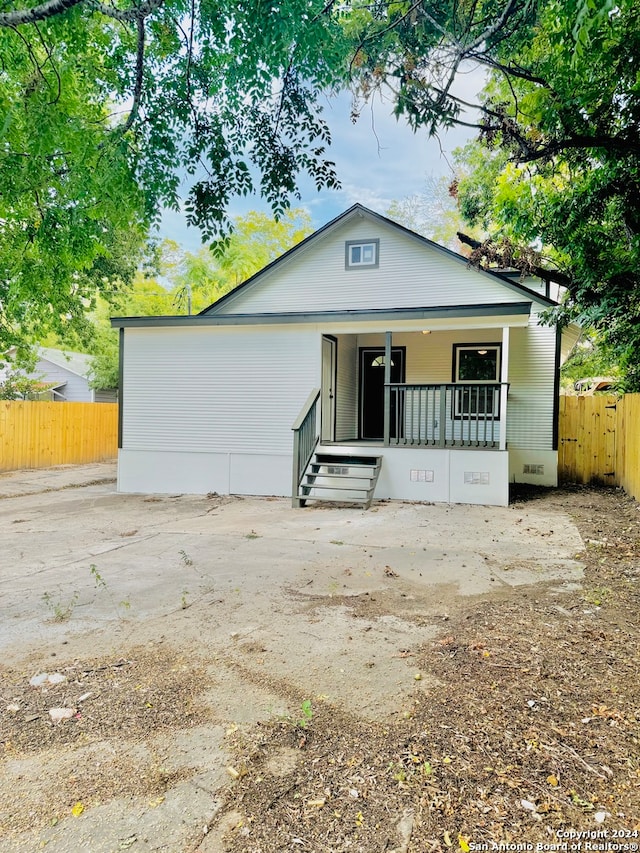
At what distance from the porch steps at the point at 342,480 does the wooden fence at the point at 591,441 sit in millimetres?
5199

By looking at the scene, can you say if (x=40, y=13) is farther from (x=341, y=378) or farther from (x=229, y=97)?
(x=341, y=378)

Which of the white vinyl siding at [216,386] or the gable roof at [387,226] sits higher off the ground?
the gable roof at [387,226]

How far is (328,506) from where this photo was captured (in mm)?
8508

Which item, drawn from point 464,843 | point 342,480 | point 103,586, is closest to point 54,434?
point 342,480

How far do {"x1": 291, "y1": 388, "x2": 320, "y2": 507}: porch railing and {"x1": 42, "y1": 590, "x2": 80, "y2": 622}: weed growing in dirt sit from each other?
4594mm

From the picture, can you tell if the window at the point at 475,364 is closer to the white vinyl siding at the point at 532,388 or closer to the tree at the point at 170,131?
the white vinyl siding at the point at 532,388

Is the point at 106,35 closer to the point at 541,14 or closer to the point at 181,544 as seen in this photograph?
the point at 541,14

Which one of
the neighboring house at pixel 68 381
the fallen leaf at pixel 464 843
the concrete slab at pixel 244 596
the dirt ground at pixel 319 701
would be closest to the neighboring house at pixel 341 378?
the concrete slab at pixel 244 596

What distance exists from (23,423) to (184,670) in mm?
13328

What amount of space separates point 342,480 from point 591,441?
617 centimetres

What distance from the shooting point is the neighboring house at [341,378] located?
29.3 ft

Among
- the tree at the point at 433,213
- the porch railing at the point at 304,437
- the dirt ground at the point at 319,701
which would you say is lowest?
the dirt ground at the point at 319,701

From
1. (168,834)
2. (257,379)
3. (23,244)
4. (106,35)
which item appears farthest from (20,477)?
(168,834)

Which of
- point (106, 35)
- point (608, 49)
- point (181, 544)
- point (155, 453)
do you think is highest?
point (106, 35)
